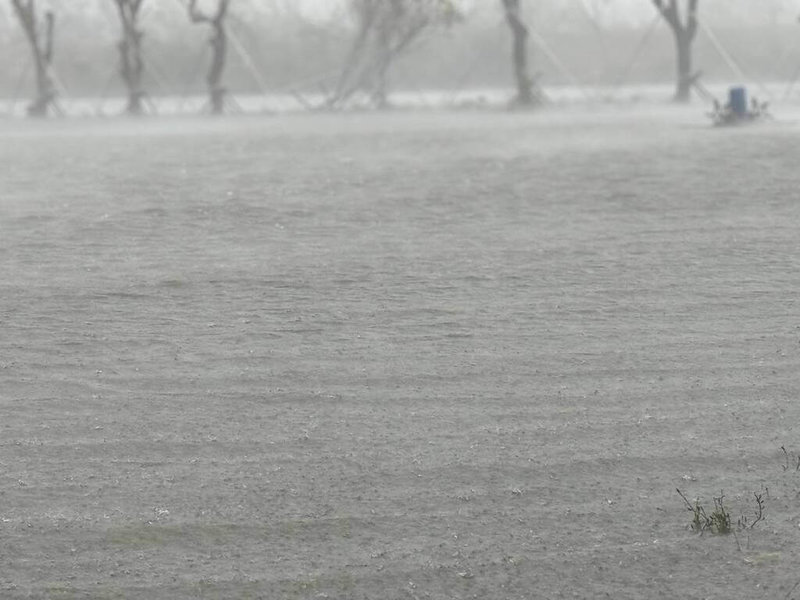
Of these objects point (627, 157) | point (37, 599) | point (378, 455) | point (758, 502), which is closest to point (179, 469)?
point (378, 455)

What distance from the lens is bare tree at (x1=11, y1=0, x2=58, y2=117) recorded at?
2912 centimetres

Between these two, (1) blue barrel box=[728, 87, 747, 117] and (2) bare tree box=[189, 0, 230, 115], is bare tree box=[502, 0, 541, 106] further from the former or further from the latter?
(1) blue barrel box=[728, 87, 747, 117]

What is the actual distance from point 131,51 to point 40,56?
178cm

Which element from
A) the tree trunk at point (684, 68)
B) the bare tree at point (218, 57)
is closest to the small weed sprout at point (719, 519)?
the tree trunk at point (684, 68)

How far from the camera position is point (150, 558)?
4.29 meters

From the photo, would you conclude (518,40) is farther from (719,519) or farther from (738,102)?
(719,519)

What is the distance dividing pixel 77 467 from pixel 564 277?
3.69 metres

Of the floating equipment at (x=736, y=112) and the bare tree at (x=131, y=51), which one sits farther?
the bare tree at (x=131, y=51)

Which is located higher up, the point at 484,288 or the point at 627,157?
the point at 484,288

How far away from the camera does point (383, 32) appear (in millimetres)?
29750

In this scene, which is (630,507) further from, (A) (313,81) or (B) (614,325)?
(A) (313,81)

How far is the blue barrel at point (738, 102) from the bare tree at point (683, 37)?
9.25 meters

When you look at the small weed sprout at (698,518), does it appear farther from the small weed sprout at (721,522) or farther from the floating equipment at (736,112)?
the floating equipment at (736,112)

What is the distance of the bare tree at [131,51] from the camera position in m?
29.1
